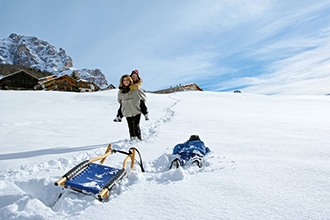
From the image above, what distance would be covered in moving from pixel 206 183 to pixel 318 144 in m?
2.53

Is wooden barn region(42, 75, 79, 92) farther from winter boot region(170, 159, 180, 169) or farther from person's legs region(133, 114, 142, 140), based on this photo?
winter boot region(170, 159, 180, 169)

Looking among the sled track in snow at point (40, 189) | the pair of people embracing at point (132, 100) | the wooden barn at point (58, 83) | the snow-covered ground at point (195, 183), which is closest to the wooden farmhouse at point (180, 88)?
the wooden barn at point (58, 83)

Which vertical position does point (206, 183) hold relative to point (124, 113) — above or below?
below

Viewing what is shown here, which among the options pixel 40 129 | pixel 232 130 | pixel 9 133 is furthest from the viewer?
pixel 40 129

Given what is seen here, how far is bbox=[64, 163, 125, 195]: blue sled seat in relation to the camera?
2082 mm

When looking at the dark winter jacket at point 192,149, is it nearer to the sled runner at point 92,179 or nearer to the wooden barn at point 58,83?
the sled runner at point 92,179

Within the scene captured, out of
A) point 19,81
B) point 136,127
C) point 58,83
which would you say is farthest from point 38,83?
point 136,127

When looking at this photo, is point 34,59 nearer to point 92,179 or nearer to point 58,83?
point 58,83

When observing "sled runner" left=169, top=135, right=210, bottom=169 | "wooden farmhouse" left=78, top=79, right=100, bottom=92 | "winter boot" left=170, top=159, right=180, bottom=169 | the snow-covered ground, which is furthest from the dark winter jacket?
"wooden farmhouse" left=78, top=79, right=100, bottom=92

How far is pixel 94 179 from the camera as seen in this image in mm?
2291

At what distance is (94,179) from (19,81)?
1664 inches

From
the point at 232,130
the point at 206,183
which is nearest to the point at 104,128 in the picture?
the point at 232,130

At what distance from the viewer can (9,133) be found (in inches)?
232

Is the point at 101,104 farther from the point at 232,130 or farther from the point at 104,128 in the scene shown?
the point at 232,130
